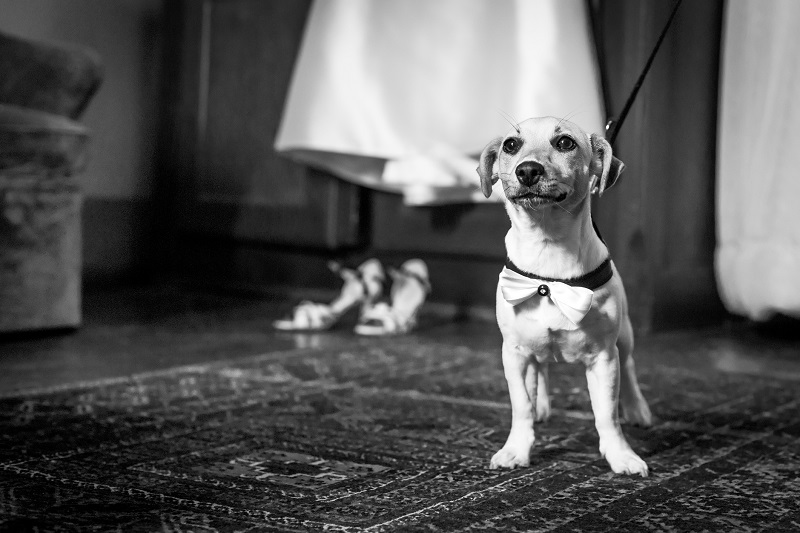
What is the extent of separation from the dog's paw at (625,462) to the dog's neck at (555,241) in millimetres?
237

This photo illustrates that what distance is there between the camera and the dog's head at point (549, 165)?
47.0 inches

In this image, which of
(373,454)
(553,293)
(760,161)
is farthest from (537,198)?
(760,161)

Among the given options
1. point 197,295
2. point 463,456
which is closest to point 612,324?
point 463,456

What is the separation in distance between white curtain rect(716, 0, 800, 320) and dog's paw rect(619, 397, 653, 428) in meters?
1.17

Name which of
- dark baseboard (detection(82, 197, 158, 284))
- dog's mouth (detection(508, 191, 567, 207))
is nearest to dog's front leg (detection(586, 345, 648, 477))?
dog's mouth (detection(508, 191, 567, 207))

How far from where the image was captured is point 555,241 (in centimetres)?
129

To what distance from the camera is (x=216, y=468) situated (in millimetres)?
1306

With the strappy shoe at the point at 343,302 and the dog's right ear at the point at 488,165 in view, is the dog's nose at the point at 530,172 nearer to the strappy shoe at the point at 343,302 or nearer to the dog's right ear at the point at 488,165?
the dog's right ear at the point at 488,165

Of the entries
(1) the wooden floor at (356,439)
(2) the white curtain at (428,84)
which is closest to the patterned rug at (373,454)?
(1) the wooden floor at (356,439)

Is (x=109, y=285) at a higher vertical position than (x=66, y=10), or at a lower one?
lower

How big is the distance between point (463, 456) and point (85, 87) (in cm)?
159

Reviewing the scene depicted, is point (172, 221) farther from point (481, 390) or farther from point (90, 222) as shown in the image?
point (481, 390)

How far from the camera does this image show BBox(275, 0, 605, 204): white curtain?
2.62m

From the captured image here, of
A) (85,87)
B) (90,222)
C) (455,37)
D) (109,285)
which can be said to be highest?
(455,37)
